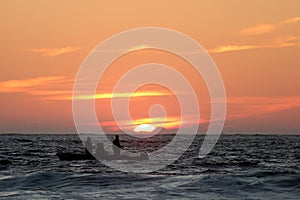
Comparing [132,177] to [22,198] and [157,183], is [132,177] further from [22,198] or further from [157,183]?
[22,198]

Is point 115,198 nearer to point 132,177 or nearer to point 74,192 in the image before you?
point 74,192

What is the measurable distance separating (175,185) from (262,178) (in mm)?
5287

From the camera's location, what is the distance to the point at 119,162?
1778 inches

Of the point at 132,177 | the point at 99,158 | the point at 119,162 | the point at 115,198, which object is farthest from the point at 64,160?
the point at 115,198

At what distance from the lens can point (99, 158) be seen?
157 ft

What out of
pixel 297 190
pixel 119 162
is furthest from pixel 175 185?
pixel 119 162

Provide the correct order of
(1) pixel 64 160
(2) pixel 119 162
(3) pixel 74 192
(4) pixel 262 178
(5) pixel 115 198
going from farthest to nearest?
(1) pixel 64 160 < (2) pixel 119 162 < (4) pixel 262 178 < (3) pixel 74 192 < (5) pixel 115 198

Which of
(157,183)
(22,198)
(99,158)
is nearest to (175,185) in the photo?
(157,183)

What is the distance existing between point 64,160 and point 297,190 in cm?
2898

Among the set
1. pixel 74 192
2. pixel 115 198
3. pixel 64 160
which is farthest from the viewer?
pixel 64 160

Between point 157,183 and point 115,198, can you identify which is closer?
point 115,198

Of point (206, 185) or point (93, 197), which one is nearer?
point (93, 197)

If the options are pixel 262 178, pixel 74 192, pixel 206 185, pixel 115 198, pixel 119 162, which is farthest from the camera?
pixel 119 162

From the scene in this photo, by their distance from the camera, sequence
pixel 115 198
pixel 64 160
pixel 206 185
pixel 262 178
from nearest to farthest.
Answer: pixel 115 198 < pixel 206 185 < pixel 262 178 < pixel 64 160
